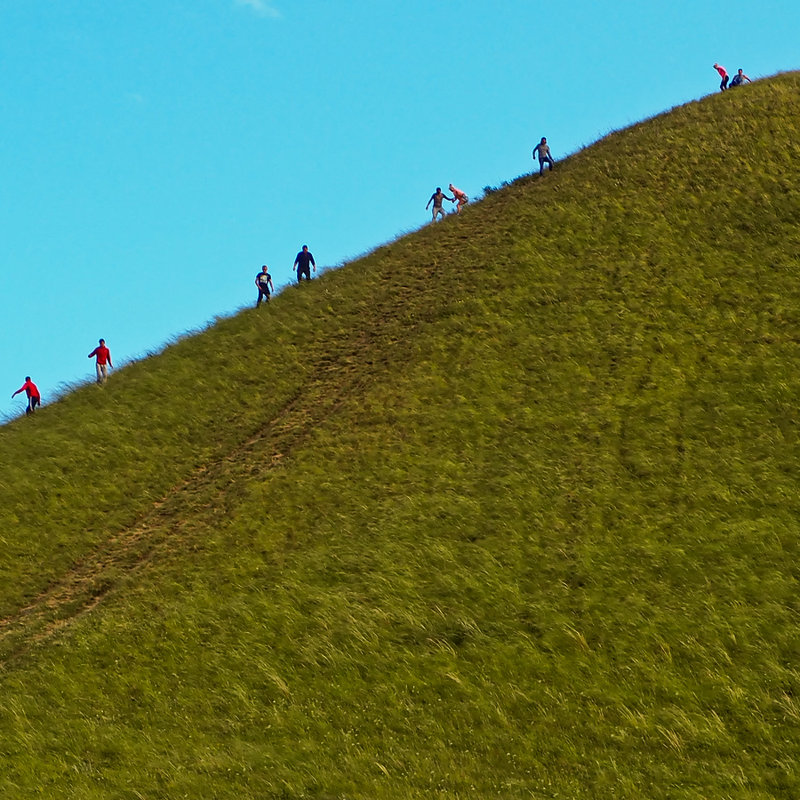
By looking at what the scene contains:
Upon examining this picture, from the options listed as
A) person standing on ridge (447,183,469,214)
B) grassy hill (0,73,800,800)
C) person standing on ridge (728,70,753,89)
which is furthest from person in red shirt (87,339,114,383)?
person standing on ridge (728,70,753,89)

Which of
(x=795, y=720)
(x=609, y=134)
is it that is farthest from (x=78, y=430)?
(x=609, y=134)

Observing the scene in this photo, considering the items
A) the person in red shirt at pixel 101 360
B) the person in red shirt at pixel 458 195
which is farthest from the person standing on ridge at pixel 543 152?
the person in red shirt at pixel 101 360

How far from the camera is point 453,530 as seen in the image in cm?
2827

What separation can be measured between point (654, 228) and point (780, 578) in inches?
901

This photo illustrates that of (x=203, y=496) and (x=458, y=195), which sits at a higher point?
(x=458, y=195)

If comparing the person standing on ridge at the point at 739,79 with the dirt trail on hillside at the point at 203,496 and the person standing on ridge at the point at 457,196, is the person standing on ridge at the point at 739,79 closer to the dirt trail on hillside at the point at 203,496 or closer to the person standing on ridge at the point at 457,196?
the person standing on ridge at the point at 457,196

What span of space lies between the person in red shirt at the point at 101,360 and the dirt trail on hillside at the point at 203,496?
9341 mm

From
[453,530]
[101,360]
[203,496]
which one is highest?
[101,360]

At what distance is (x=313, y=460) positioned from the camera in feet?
109

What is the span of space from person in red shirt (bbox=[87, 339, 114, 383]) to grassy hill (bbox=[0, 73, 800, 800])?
168cm

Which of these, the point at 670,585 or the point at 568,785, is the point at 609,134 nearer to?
the point at 670,585

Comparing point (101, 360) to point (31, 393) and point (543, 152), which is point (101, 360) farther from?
point (543, 152)

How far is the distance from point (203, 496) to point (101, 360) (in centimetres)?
1274

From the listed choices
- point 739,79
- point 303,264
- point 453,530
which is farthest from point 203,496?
point 739,79
